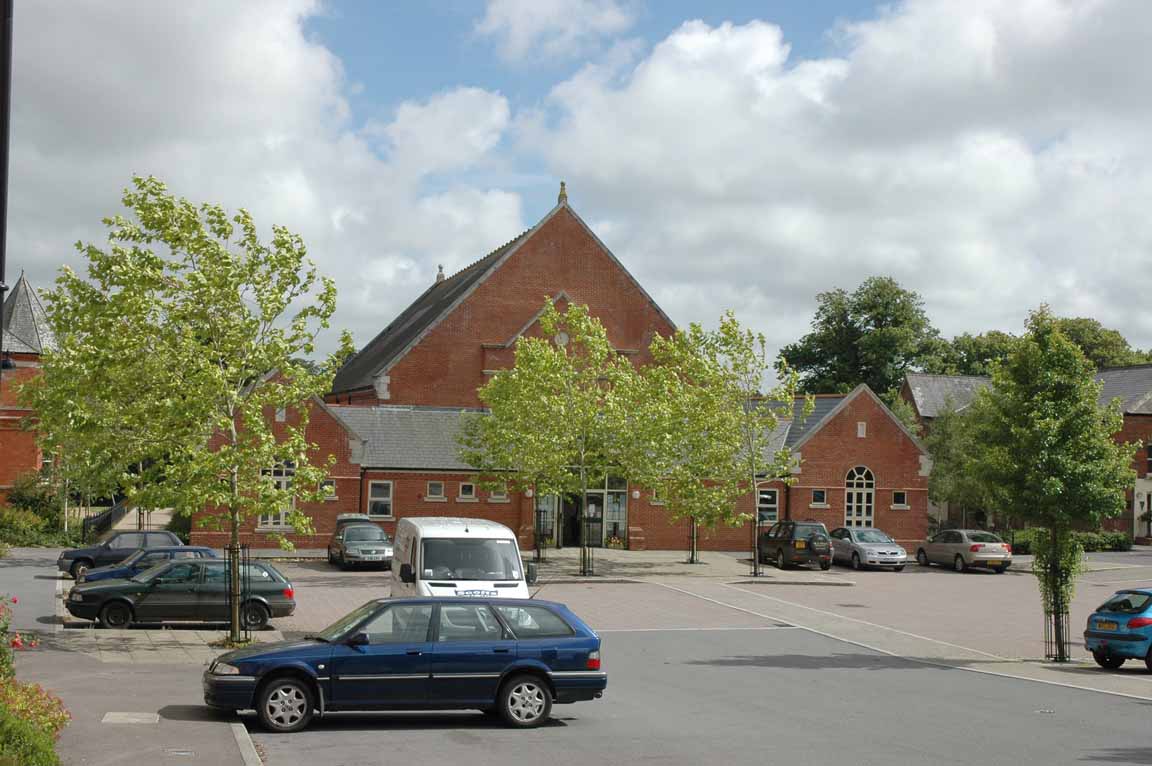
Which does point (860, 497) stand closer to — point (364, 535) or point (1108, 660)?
point (364, 535)

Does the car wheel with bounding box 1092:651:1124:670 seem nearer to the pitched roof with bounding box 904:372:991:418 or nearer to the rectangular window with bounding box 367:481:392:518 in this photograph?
the rectangular window with bounding box 367:481:392:518

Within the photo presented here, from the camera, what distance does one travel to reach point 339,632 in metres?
13.5

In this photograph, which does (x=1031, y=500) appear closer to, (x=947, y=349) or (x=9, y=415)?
(x=9, y=415)

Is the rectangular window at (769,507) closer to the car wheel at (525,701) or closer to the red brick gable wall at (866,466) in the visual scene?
the red brick gable wall at (866,466)

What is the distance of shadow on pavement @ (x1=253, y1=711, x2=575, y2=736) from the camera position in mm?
13359

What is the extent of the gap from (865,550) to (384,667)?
3171cm

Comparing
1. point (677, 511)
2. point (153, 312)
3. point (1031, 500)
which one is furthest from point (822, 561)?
point (153, 312)

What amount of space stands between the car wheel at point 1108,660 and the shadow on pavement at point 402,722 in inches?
453

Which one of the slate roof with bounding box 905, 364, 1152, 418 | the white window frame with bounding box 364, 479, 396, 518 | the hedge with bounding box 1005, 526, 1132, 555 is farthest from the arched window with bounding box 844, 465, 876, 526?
the white window frame with bounding box 364, 479, 396, 518

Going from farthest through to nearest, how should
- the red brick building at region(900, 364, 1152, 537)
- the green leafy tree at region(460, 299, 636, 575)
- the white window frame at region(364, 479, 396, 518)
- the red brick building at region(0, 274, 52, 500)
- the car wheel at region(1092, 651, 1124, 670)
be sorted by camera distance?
the red brick building at region(900, 364, 1152, 537) < the red brick building at region(0, 274, 52, 500) < the white window frame at region(364, 479, 396, 518) < the green leafy tree at region(460, 299, 636, 575) < the car wheel at region(1092, 651, 1124, 670)

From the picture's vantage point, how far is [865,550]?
1658 inches

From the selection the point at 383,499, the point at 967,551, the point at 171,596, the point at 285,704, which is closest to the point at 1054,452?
the point at 285,704

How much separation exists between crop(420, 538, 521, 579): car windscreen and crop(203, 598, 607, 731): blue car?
5200 mm

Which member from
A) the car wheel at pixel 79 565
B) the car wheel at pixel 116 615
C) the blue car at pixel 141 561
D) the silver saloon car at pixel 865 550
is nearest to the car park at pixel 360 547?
the blue car at pixel 141 561
